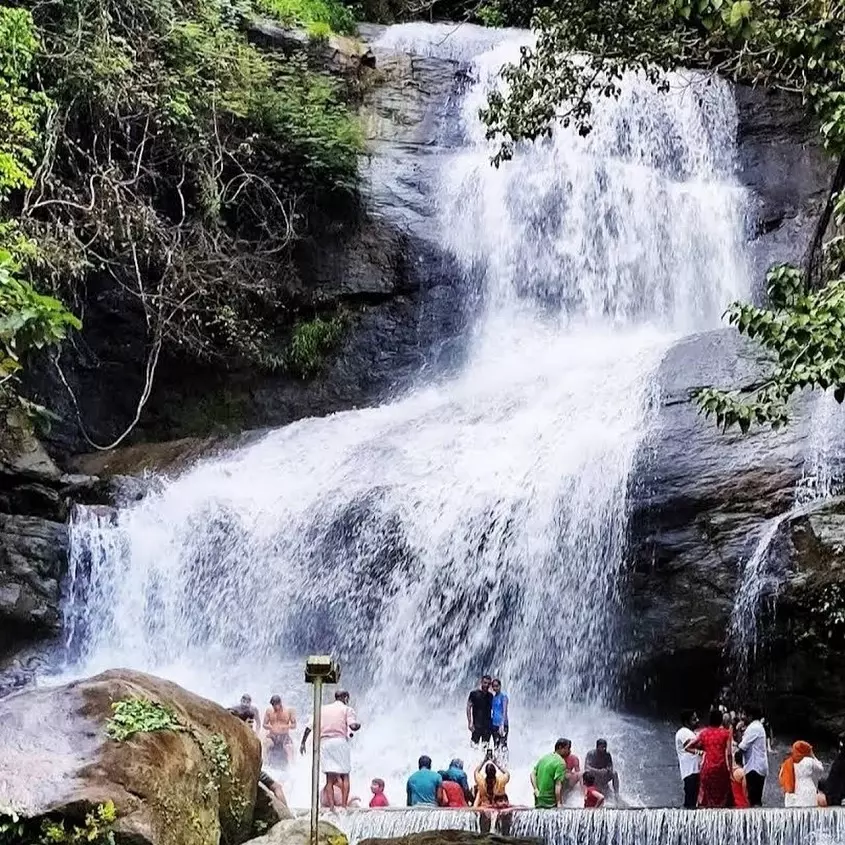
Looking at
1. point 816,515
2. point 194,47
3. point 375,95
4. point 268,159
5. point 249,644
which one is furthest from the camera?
point 375,95

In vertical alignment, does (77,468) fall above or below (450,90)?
below

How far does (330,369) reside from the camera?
19.7 meters

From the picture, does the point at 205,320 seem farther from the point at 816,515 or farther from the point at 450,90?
the point at 816,515

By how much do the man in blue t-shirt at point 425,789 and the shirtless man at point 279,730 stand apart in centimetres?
200

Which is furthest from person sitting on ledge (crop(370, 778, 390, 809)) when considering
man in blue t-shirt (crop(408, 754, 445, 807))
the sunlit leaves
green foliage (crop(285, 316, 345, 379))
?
green foliage (crop(285, 316, 345, 379))

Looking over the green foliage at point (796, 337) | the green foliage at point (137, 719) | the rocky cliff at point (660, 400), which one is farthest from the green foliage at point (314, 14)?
the green foliage at point (137, 719)

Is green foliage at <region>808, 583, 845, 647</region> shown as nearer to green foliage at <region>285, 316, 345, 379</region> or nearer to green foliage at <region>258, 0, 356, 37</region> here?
green foliage at <region>285, 316, 345, 379</region>

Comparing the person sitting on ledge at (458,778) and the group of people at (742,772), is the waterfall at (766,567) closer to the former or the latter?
the group of people at (742,772)

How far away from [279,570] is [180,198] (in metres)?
6.73

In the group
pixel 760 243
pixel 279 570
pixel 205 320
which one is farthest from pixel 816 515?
pixel 205 320

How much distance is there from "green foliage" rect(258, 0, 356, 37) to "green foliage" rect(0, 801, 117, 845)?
58.0 feet

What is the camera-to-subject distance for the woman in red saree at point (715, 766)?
9930mm

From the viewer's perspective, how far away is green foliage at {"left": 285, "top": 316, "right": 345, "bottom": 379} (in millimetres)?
19641

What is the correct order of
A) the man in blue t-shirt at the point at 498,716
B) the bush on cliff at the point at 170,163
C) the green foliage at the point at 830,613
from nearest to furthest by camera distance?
the man in blue t-shirt at the point at 498,716, the green foliage at the point at 830,613, the bush on cliff at the point at 170,163
